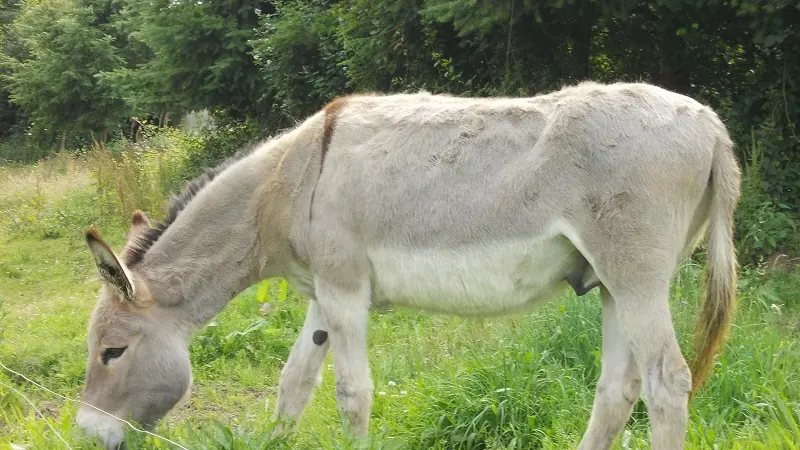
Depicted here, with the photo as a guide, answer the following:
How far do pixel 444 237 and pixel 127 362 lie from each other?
158 cm

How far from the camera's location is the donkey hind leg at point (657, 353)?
9.29 feet

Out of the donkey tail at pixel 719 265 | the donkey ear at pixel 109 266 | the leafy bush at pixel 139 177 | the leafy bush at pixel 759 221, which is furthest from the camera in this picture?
the leafy bush at pixel 139 177

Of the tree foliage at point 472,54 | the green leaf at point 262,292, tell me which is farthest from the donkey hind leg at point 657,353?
the tree foliage at point 472,54

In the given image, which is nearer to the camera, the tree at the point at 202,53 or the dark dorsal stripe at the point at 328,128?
the dark dorsal stripe at the point at 328,128

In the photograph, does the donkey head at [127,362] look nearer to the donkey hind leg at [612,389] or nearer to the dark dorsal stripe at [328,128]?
the dark dorsal stripe at [328,128]

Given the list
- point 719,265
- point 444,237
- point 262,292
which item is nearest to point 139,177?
point 262,292

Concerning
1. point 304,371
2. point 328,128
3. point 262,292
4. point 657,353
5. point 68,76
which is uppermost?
point 328,128

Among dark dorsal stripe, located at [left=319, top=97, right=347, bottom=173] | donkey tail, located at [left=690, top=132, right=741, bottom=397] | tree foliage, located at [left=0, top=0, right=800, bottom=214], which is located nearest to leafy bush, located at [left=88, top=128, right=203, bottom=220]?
tree foliage, located at [left=0, top=0, right=800, bottom=214]

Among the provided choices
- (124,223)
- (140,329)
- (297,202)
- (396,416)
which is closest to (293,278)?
(297,202)

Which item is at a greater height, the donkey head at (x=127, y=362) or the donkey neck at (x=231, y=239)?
the donkey neck at (x=231, y=239)

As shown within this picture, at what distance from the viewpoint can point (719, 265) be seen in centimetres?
307

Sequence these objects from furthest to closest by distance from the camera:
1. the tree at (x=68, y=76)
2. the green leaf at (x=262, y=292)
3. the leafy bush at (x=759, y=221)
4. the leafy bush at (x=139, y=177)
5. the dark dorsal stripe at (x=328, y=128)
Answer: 1. the tree at (x=68, y=76)
2. the leafy bush at (x=139, y=177)
3. the green leaf at (x=262, y=292)
4. the leafy bush at (x=759, y=221)
5. the dark dorsal stripe at (x=328, y=128)

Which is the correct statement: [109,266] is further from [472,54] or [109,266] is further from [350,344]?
[472,54]

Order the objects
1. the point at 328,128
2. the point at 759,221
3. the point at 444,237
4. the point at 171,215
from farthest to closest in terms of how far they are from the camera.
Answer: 1. the point at 759,221
2. the point at 171,215
3. the point at 328,128
4. the point at 444,237
